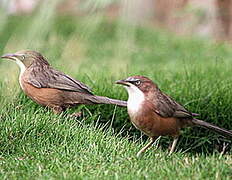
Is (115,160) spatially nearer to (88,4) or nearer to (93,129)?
(93,129)

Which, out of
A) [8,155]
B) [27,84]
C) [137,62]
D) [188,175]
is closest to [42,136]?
[8,155]

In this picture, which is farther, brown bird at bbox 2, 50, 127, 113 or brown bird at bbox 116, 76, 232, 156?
brown bird at bbox 2, 50, 127, 113

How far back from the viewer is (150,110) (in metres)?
3.86

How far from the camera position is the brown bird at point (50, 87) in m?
4.52

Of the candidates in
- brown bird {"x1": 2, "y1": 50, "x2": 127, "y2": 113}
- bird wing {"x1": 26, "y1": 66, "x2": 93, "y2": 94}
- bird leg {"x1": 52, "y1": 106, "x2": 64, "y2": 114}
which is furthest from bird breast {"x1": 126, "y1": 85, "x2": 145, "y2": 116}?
bird leg {"x1": 52, "y1": 106, "x2": 64, "y2": 114}

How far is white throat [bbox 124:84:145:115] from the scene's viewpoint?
3.77 m

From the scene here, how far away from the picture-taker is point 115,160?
3488 mm

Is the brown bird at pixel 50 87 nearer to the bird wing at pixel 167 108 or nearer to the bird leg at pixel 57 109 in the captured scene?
the bird leg at pixel 57 109

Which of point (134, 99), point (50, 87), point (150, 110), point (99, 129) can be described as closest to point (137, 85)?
point (134, 99)

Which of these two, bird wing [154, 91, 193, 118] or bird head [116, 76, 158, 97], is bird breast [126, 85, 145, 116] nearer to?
bird head [116, 76, 158, 97]

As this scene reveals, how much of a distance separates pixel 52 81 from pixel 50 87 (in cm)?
7

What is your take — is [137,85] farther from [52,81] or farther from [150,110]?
[52,81]

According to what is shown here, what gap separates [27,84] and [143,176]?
197 cm

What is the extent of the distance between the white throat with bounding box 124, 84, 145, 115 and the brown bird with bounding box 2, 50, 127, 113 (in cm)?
68
